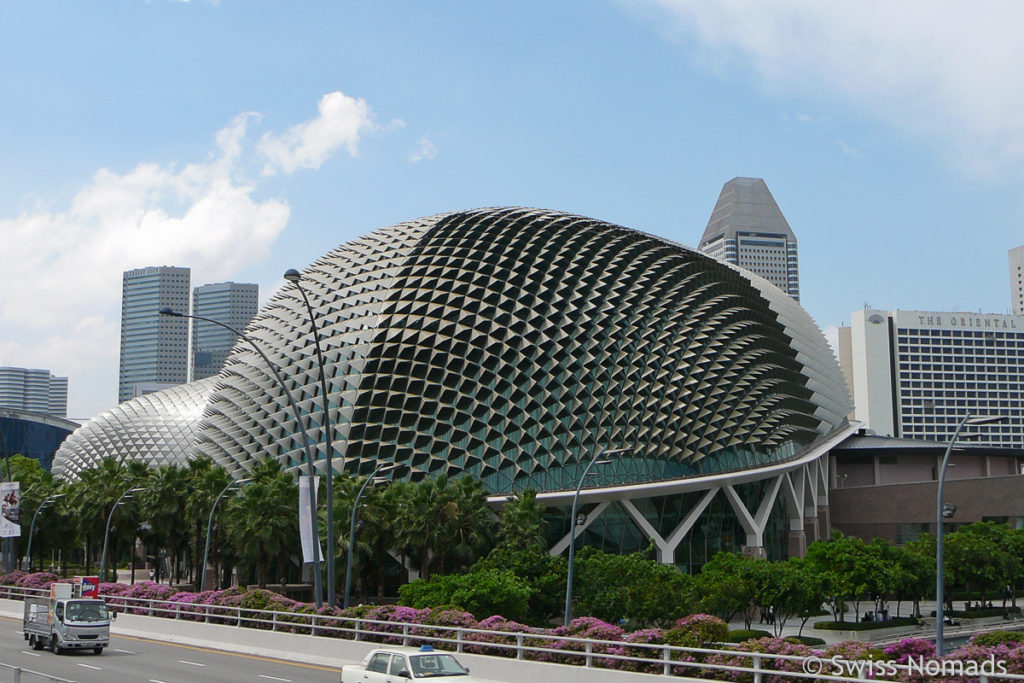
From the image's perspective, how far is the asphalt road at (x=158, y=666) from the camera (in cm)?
2689

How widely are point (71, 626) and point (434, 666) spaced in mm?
18099

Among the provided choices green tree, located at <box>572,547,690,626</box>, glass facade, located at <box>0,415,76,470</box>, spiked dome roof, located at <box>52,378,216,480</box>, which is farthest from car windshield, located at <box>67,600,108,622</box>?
glass facade, located at <box>0,415,76,470</box>

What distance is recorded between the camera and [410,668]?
20.4 meters

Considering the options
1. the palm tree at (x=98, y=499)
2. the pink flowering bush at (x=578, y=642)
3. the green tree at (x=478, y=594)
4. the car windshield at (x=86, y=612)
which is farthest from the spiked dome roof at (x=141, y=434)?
the pink flowering bush at (x=578, y=642)

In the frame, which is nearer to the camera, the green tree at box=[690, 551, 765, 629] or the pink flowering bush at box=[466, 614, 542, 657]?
the pink flowering bush at box=[466, 614, 542, 657]

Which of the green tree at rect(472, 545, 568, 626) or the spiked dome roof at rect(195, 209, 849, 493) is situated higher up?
the spiked dome roof at rect(195, 209, 849, 493)

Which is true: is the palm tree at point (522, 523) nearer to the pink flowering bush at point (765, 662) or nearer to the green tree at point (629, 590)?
the green tree at point (629, 590)

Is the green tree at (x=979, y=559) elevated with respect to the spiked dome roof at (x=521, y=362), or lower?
lower

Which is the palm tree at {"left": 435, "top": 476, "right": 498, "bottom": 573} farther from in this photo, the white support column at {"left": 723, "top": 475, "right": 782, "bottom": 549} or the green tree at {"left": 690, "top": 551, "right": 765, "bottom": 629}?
the white support column at {"left": 723, "top": 475, "right": 782, "bottom": 549}

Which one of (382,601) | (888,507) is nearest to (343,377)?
(382,601)

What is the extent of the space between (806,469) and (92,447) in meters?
78.3

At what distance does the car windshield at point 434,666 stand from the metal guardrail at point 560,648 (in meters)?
4.44

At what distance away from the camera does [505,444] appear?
218 ft

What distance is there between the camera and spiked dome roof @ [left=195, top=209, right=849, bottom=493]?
6712 cm
